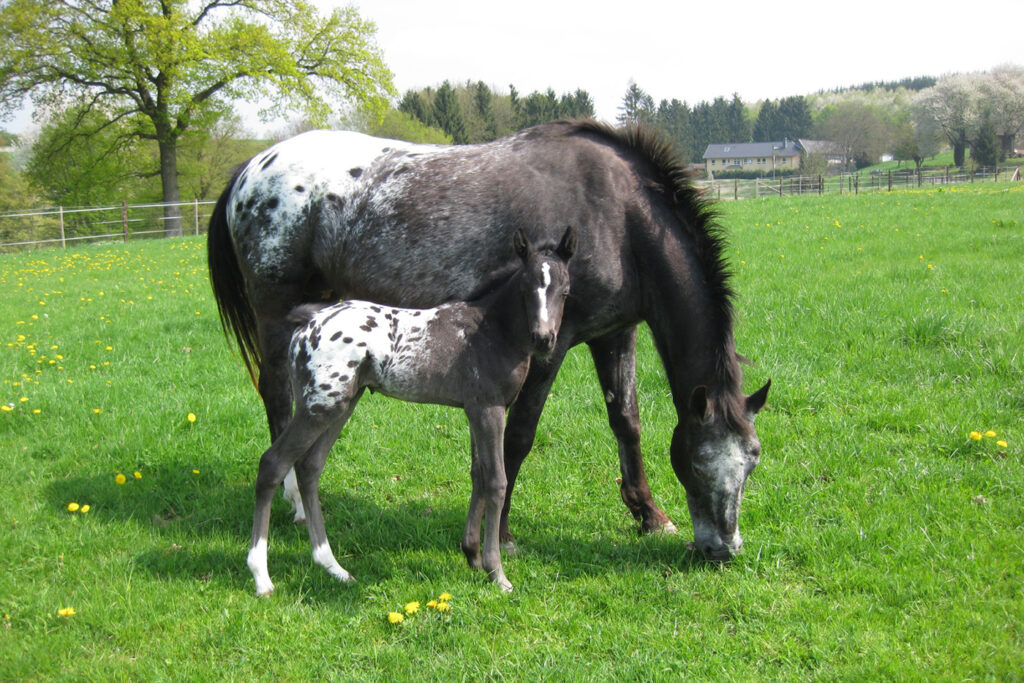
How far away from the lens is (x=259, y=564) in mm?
3869

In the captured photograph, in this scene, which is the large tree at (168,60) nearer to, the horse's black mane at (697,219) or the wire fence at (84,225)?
the wire fence at (84,225)

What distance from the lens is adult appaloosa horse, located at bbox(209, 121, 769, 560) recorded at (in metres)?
3.96

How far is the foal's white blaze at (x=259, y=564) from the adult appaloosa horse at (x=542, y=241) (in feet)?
3.12

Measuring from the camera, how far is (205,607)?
12.1ft

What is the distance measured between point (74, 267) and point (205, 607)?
1515 cm

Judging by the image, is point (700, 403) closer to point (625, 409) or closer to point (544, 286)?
point (625, 409)

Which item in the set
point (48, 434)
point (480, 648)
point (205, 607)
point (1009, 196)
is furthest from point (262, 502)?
point (1009, 196)

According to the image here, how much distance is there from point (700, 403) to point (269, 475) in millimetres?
2269

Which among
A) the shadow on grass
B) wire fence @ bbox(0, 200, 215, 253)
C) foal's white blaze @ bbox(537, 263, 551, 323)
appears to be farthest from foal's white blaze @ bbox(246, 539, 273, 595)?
wire fence @ bbox(0, 200, 215, 253)

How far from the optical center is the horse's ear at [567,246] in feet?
11.7

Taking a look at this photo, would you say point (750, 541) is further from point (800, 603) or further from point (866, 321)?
point (866, 321)

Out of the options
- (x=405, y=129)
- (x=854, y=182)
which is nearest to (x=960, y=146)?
(x=854, y=182)

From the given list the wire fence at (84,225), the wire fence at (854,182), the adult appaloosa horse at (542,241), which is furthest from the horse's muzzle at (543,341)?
the wire fence at (854,182)

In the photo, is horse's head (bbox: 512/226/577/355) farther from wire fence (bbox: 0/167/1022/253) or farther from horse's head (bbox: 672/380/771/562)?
wire fence (bbox: 0/167/1022/253)
